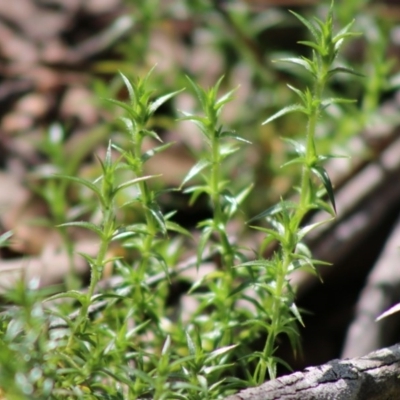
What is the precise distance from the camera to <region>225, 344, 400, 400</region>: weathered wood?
3.77 feet

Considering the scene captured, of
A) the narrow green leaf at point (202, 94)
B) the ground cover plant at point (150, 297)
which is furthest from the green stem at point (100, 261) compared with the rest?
the narrow green leaf at point (202, 94)

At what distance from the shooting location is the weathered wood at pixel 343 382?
1149 mm

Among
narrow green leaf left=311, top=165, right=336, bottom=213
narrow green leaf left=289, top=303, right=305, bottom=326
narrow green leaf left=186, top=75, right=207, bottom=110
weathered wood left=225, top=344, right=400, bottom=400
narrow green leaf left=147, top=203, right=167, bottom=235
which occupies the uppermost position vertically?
narrow green leaf left=186, top=75, right=207, bottom=110

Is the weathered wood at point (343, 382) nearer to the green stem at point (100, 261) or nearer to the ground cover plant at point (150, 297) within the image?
the ground cover plant at point (150, 297)

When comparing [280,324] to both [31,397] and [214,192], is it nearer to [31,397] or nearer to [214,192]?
[214,192]

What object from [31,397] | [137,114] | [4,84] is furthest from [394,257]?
[4,84]

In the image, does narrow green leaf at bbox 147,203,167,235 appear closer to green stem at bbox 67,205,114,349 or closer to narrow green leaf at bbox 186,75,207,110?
green stem at bbox 67,205,114,349

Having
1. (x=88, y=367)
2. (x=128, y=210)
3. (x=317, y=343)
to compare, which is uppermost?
(x=88, y=367)

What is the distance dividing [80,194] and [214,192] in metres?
1.10

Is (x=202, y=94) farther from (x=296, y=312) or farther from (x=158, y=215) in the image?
(x=296, y=312)

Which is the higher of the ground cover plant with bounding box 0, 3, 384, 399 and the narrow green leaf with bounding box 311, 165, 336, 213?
the narrow green leaf with bounding box 311, 165, 336, 213

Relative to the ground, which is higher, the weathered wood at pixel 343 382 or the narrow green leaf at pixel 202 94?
the narrow green leaf at pixel 202 94

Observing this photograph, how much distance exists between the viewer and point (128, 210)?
241 centimetres

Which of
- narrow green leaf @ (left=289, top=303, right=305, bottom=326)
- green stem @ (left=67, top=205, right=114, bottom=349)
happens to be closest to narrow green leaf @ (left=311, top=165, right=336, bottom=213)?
narrow green leaf @ (left=289, top=303, right=305, bottom=326)
